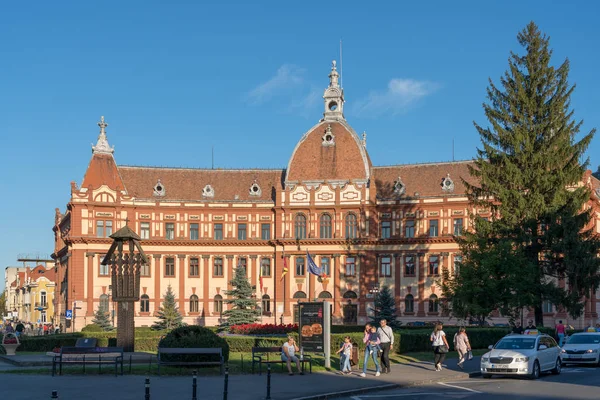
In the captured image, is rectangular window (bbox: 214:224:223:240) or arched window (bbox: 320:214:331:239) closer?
arched window (bbox: 320:214:331:239)

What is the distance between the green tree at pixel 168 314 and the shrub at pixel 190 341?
3938cm

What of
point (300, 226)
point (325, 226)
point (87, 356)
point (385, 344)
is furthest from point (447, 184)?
point (87, 356)

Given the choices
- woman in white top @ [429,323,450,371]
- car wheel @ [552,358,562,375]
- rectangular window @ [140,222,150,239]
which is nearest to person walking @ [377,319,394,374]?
woman in white top @ [429,323,450,371]

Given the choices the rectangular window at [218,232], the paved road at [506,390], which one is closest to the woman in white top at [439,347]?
the paved road at [506,390]

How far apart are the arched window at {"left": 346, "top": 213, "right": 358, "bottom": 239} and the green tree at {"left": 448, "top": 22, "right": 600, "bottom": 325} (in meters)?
24.3

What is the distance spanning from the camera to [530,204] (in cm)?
5509

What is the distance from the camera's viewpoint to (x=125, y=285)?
3903 centimetres

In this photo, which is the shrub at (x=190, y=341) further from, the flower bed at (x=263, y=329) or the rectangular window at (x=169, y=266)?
the rectangular window at (x=169, y=266)

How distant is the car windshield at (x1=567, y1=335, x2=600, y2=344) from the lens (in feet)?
121

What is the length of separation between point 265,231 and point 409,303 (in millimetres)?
16089

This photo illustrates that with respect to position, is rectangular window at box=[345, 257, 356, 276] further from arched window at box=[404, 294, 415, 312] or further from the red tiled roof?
the red tiled roof

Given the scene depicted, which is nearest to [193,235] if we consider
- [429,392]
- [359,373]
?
[359,373]

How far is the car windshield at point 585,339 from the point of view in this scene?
3684cm

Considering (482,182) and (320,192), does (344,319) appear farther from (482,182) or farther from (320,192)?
(482,182)
